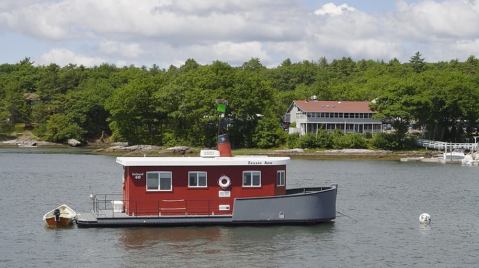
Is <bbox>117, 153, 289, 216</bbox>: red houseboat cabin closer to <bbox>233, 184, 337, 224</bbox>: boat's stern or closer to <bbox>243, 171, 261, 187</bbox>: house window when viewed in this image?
<bbox>243, 171, 261, 187</bbox>: house window

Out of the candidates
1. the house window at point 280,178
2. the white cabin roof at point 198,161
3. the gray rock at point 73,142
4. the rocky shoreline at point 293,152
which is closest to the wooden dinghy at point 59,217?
the white cabin roof at point 198,161

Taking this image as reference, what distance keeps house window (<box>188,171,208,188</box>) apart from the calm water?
216 centimetres

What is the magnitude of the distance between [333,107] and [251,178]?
83413 mm

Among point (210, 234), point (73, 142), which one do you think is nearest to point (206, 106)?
point (73, 142)

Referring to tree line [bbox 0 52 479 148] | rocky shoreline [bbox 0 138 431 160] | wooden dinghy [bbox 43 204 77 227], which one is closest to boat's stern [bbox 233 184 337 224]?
wooden dinghy [bbox 43 204 77 227]

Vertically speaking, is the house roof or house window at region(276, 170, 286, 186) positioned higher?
the house roof

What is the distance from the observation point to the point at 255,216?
121 feet

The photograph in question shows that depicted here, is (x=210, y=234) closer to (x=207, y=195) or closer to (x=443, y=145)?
(x=207, y=195)

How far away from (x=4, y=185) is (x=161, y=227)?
2851 cm

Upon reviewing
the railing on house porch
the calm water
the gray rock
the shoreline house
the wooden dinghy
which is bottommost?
the calm water

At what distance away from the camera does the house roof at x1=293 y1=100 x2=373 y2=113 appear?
118625 mm

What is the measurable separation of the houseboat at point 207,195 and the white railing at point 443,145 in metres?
73.0

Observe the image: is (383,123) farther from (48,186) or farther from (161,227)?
(161,227)

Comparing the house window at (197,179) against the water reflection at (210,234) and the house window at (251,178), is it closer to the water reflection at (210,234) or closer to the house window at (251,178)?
the house window at (251,178)
